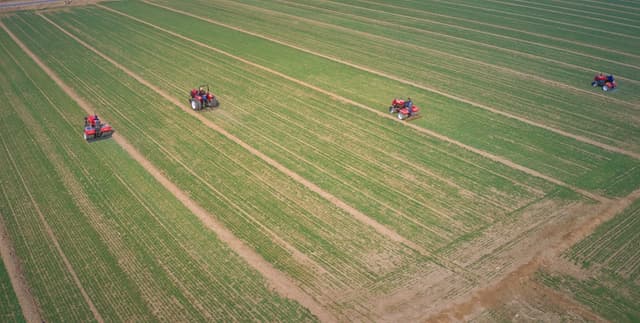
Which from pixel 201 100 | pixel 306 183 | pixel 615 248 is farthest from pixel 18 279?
pixel 615 248

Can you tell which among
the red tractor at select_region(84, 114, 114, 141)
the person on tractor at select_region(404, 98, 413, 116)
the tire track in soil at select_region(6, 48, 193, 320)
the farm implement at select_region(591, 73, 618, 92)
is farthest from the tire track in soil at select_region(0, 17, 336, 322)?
the farm implement at select_region(591, 73, 618, 92)

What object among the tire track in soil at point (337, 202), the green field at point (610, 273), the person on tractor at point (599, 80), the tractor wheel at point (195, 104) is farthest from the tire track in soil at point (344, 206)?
the person on tractor at point (599, 80)

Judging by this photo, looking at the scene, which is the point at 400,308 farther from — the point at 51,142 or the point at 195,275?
the point at 51,142

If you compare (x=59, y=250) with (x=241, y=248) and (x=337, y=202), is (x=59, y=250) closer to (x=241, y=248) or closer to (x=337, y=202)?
(x=241, y=248)

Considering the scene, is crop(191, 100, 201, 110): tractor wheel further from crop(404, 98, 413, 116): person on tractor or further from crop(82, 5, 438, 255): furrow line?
crop(404, 98, 413, 116): person on tractor

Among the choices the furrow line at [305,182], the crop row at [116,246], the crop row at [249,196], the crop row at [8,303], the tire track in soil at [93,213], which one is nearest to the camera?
the crop row at [8,303]

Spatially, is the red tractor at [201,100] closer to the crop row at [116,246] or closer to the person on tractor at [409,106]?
the crop row at [116,246]
